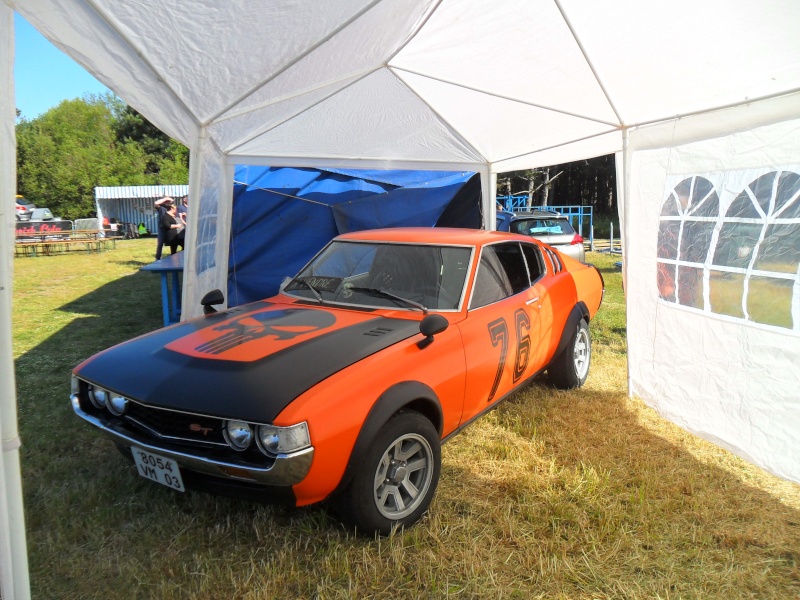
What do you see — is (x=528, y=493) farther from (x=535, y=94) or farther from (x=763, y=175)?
(x=535, y=94)

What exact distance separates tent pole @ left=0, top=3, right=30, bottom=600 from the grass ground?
0.51 m

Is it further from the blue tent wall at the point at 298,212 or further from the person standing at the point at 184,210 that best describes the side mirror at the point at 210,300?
the blue tent wall at the point at 298,212

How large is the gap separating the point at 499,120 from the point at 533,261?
2.52 m

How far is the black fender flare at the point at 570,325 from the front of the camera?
4875 millimetres

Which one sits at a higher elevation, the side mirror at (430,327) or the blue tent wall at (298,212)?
the blue tent wall at (298,212)

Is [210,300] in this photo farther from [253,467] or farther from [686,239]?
[686,239]

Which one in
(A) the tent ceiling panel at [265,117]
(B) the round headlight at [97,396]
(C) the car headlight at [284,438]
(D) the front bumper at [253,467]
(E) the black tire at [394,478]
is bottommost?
(E) the black tire at [394,478]

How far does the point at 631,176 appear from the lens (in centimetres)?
518

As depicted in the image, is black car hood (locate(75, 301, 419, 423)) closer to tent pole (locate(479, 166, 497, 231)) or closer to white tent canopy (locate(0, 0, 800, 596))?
white tent canopy (locate(0, 0, 800, 596))

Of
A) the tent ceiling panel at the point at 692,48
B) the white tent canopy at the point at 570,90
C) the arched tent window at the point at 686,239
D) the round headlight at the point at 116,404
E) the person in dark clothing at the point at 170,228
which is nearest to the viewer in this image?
the round headlight at the point at 116,404

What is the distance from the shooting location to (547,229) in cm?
1255

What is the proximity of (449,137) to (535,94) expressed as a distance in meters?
2.04

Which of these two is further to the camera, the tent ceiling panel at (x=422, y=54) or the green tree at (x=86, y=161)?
the green tree at (x=86, y=161)

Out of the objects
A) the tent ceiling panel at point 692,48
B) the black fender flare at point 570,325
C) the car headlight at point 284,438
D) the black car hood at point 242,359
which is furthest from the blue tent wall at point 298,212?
the car headlight at point 284,438
